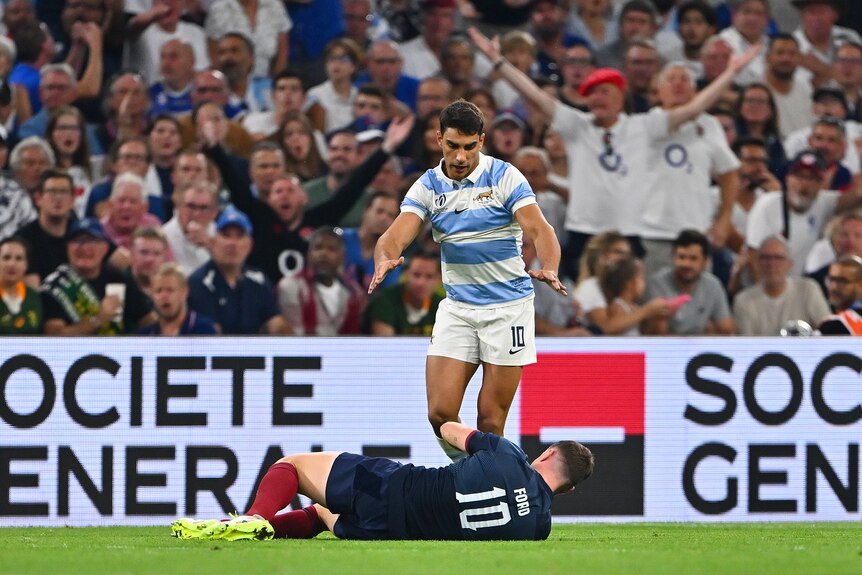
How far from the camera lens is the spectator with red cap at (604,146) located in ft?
42.5

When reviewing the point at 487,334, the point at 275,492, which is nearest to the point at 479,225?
the point at 487,334

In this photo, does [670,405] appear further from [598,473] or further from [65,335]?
[65,335]

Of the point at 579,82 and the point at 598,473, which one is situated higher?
the point at 579,82

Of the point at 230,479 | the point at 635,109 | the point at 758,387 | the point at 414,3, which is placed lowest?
the point at 230,479

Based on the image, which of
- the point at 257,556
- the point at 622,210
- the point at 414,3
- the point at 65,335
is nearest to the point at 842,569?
the point at 257,556

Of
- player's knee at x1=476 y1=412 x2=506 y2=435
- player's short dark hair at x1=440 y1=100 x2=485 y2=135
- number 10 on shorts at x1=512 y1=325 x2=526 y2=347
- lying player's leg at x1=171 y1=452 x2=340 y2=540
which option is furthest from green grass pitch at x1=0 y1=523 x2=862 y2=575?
player's short dark hair at x1=440 y1=100 x2=485 y2=135

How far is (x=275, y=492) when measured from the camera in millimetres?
7488

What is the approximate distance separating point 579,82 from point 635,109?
618 millimetres

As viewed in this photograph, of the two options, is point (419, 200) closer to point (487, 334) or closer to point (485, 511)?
point (487, 334)

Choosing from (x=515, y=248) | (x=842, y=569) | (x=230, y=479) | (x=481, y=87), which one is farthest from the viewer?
(x=481, y=87)

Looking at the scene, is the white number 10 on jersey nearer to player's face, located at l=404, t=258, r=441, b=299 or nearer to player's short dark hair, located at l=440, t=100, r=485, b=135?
player's short dark hair, located at l=440, t=100, r=485, b=135

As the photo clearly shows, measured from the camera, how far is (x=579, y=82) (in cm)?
1407

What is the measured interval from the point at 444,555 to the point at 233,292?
5.57 m

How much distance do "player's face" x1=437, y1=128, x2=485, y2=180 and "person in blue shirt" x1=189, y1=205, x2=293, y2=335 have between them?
3.93 meters
